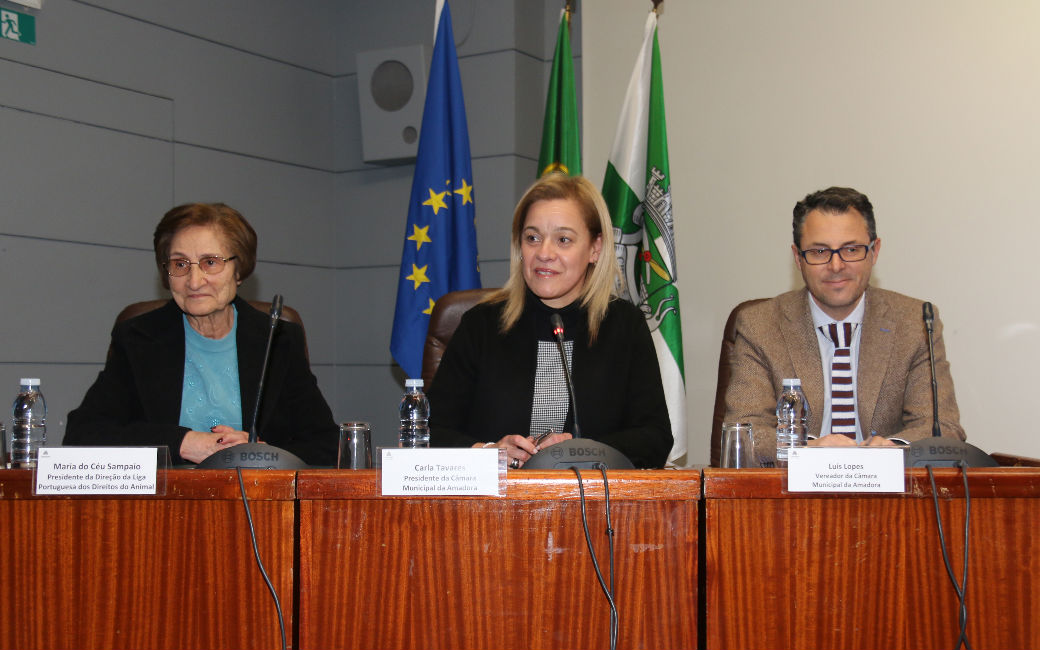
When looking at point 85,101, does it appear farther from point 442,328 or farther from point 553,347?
point 553,347

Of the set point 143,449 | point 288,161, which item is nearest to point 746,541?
point 143,449

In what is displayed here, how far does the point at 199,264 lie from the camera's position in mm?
2189

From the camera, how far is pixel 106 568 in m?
1.41

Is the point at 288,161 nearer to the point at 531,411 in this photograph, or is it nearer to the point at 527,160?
the point at 527,160

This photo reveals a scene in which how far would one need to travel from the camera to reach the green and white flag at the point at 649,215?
3287 mm

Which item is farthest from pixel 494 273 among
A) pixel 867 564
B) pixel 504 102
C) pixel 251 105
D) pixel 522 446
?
pixel 867 564

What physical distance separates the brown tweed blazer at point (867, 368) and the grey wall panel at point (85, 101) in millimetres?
2603

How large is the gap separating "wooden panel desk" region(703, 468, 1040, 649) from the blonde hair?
3.20 ft

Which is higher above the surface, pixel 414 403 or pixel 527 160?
pixel 527 160

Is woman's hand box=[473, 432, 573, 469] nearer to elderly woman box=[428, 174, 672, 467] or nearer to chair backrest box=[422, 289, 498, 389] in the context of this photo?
elderly woman box=[428, 174, 672, 467]

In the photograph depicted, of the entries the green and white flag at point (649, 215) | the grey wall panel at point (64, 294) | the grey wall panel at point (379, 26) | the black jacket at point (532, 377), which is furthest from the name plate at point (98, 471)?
the grey wall panel at point (379, 26)

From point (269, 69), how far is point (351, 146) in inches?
20.0

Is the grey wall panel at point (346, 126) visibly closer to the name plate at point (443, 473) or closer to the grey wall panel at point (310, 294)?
the grey wall panel at point (310, 294)

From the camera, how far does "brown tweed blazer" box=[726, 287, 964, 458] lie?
7.15 ft
